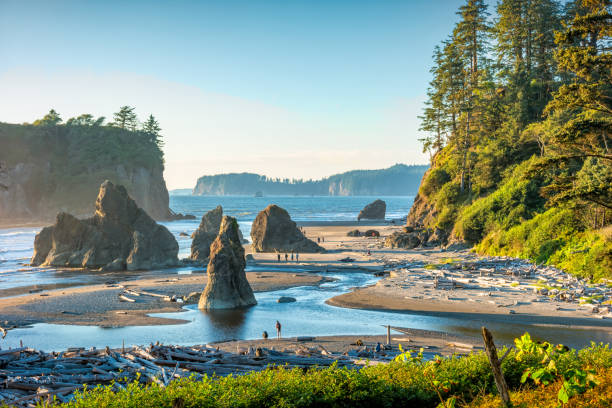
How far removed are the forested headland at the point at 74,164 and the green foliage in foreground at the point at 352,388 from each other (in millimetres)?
148234

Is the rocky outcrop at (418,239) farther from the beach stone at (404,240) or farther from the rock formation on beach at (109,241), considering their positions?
the rock formation on beach at (109,241)

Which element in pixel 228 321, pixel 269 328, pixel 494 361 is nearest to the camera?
pixel 494 361

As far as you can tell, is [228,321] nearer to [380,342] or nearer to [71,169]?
[380,342]

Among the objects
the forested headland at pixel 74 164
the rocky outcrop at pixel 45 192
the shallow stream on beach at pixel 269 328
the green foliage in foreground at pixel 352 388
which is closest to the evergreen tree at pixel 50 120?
the forested headland at pixel 74 164

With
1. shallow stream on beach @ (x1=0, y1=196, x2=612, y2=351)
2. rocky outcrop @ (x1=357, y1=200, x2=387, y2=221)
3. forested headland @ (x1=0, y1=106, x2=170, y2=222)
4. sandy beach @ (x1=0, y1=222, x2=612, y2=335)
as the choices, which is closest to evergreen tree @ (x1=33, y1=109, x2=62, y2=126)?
forested headland @ (x1=0, y1=106, x2=170, y2=222)

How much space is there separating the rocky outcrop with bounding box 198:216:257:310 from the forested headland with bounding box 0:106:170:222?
126 meters

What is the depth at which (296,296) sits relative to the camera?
3747 cm

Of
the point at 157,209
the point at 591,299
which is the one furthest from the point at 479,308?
the point at 157,209

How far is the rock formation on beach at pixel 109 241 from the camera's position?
5509 cm

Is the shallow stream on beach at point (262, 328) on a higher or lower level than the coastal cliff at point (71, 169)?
lower

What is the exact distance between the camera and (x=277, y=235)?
67188 mm

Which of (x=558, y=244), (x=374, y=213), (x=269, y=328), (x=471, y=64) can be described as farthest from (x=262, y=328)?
(x=374, y=213)

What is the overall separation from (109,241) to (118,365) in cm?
4647

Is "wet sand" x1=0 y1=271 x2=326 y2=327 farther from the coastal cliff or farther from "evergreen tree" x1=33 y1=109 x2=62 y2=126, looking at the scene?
"evergreen tree" x1=33 y1=109 x2=62 y2=126
